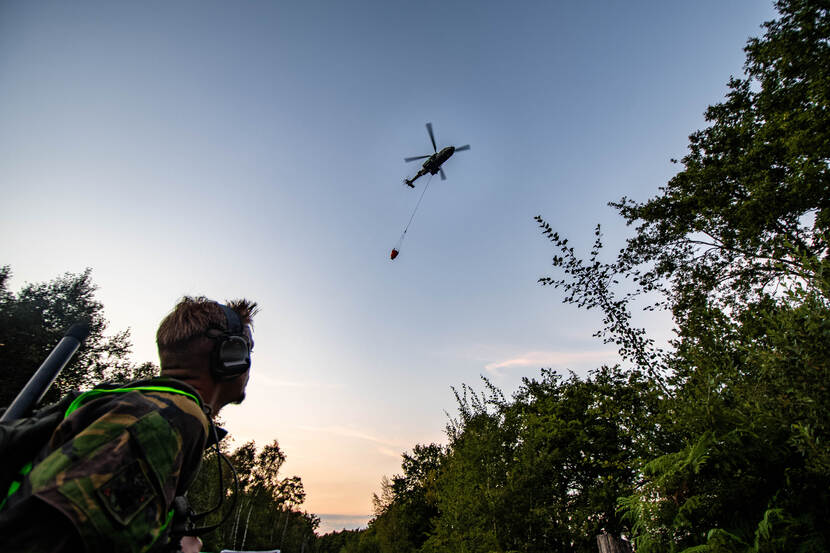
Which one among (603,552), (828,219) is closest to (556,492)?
(603,552)

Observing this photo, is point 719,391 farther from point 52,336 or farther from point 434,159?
point 52,336

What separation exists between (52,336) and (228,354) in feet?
114

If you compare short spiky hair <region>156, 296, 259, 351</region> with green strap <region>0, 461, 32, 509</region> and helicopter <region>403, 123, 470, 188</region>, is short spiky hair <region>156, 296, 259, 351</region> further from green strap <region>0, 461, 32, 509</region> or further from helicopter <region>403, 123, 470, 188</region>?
helicopter <region>403, 123, 470, 188</region>

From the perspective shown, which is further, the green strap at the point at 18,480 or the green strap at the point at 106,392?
the green strap at the point at 106,392

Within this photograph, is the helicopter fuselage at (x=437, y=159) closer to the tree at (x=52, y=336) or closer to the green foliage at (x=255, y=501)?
the tree at (x=52, y=336)

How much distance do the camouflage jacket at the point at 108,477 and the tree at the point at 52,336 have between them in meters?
28.9

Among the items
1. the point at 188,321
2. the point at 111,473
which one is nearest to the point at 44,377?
the point at 188,321

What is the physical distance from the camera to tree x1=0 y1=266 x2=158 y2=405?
2345cm

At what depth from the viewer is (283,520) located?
218ft

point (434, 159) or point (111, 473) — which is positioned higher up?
point (434, 159)

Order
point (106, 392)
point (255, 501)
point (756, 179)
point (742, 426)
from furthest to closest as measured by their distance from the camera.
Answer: point (255, 501) < point (756, 179) < point (742, 426) < point (106, 392)

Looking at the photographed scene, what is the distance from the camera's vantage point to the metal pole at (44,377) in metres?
2.01

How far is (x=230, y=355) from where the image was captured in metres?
2.16

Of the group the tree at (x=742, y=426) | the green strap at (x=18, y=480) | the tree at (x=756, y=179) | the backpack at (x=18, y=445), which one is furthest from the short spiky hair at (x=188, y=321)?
the tree at (x=756, y=179)
